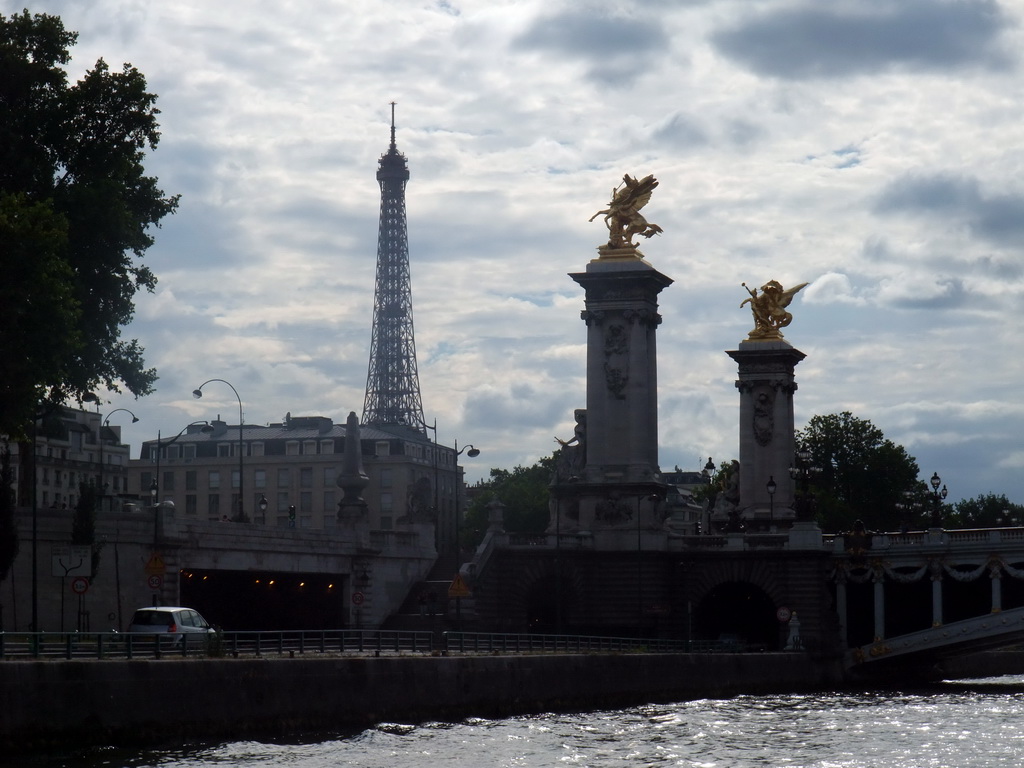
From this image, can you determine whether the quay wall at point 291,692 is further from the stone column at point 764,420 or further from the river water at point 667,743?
the stone column at point 764,420

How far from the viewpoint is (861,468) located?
148 metres

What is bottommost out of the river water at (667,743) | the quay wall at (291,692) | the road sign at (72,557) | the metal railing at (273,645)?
the river water at (667,743)

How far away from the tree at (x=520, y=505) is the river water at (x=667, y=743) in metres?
99.0

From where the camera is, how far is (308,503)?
166m

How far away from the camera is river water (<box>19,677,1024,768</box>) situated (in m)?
47.0

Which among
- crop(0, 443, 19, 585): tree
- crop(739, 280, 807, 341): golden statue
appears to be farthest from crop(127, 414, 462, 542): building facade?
crop(0, 443, 19, 585): tree

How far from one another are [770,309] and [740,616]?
28.7 metres

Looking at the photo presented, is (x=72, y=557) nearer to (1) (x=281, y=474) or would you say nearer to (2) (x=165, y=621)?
(2) (x=165, y=621)

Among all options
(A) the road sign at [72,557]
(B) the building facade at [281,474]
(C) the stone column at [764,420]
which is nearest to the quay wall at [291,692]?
(A) the road sign at [72,557]

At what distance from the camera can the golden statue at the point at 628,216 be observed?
98.2m

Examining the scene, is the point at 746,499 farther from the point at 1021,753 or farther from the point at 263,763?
the point at 263,763

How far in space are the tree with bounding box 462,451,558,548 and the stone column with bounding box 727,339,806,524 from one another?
45.5 metres

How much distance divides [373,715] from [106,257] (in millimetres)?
23505

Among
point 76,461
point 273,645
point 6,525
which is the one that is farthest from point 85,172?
→ point 76,461
